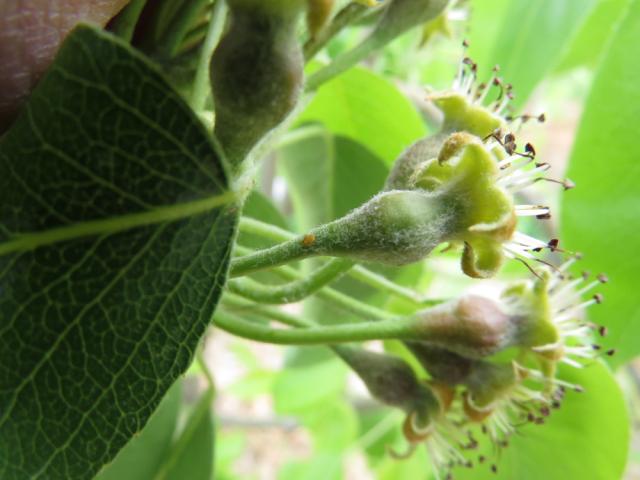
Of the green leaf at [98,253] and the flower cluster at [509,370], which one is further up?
the green leaf at [98,253]

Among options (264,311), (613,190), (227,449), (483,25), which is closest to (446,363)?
(264,311)

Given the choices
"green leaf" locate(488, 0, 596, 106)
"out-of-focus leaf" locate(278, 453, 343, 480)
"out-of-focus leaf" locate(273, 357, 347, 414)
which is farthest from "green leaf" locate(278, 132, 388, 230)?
"out-of-focus leaf" locate(278, 453, 343, 480)

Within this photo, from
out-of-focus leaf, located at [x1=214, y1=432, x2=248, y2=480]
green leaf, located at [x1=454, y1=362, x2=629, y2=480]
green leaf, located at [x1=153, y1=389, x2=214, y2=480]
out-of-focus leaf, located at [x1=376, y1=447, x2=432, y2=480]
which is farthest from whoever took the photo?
out-of-focus leaf, located at [x1=214, y1=432, x2=248, y2=480]

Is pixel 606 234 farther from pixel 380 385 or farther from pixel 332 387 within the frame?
pixel 332 387

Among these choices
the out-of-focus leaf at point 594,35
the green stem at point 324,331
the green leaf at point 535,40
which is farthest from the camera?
the out-of-focus leaf at point 594,35

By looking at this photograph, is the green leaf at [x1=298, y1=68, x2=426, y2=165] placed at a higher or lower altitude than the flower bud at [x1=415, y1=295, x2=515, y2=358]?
lower

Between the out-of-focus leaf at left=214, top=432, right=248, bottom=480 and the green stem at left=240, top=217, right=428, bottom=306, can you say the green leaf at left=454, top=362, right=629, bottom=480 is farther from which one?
the out-of-focus leaf at left=214, top=432, right=248, bottom=480

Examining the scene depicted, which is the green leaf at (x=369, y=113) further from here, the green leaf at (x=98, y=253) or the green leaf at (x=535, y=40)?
the green leaf at (x=98, y=253)

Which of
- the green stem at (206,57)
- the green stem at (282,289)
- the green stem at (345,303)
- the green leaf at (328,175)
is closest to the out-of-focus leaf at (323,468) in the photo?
the green leaf at (328,175)
